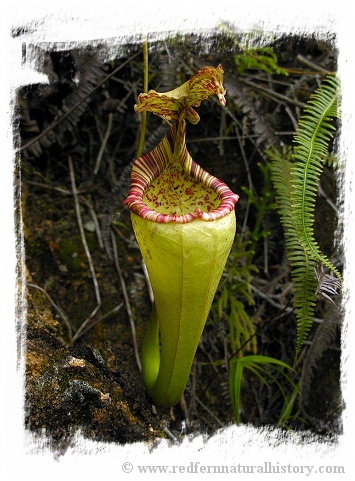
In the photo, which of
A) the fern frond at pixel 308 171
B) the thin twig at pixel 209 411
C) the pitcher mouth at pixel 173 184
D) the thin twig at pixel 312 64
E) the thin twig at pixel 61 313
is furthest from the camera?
the thin twig at pixel 312 64

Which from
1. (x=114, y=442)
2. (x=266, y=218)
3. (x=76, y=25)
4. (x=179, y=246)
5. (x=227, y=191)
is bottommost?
(x=114, y=442)

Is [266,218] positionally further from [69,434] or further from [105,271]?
[69,434]

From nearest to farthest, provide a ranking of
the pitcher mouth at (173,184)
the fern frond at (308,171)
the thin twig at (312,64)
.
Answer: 1. the pitcher mouth at (173,184)
2. the fern frond at (308,171)
3. the thin twig at (312,64)

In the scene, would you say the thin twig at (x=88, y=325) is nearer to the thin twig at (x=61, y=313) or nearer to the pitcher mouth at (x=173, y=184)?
the thin twig at (x=61, y=313)

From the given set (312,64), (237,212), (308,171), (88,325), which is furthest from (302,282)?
(312,64)

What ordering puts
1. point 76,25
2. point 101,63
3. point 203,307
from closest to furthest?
point 203,307, point 76,25, point 101,63

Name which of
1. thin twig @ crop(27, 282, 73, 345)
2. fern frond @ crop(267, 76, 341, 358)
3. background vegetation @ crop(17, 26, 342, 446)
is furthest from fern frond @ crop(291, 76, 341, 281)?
thin twig @ crop(27, 282, 73, 345)

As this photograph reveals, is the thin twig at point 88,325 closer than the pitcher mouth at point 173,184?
No

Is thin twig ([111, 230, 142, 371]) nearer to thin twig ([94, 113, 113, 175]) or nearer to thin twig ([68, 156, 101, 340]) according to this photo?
thin twig ([68, 156, 101, 340])

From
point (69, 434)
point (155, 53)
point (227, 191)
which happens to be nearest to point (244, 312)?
point (227, 191)

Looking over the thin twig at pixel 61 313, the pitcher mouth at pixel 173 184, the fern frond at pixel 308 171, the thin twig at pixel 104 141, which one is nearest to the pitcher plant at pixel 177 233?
the pitcher mouth at pixel 173 184
